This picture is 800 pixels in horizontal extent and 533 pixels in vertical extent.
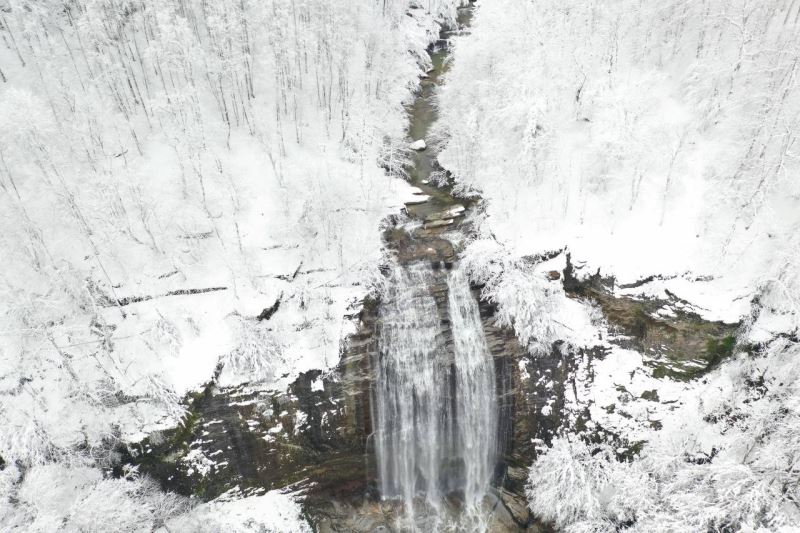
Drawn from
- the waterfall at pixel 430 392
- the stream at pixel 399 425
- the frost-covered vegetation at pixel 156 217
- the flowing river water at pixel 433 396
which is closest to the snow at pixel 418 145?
the frost-covered vegetation at pixel 156 217

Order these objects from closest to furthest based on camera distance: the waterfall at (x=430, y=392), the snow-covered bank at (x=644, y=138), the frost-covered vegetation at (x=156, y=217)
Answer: the frost-covered vegetation at (x=156, y=217), the snow-covered bank at (x=644, y=138), the waterfall at (x=430, y=392)

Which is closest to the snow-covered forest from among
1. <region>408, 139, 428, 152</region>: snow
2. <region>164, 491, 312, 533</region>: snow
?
<region>164, 491, 312, 533</region>: snow

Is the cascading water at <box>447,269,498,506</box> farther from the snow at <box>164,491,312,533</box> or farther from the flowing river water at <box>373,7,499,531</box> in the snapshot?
the snow at <box>164,491,312,533</box>

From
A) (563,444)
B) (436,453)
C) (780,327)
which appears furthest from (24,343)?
(780,327)

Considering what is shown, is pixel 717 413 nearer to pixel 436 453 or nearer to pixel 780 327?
pixel 780 327

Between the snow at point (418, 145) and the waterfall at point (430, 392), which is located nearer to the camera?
the waterfall at point (430, 392)

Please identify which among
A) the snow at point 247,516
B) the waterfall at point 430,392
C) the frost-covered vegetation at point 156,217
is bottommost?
the snow at point 247,516

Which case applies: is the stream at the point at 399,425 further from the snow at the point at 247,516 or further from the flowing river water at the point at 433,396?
the snow at the point at 247,516
